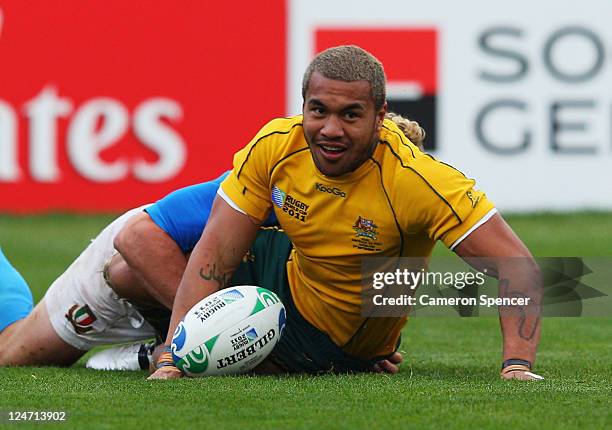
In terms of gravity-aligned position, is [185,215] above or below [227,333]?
above

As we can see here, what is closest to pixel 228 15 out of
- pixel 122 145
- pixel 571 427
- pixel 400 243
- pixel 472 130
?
pixel 122 145

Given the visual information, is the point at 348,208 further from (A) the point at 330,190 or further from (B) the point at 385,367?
(B) the point at 385,367

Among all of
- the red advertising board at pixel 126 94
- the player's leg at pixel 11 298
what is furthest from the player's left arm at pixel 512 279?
the red advertising board at pixel 126 94

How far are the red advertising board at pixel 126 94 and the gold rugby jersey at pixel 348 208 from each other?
27.7 feet

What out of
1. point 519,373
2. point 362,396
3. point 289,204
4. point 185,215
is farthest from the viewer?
point 185,215

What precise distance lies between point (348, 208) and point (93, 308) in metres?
1.85

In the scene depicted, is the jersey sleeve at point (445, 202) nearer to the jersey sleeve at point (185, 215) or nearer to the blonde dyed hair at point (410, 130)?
the blonde dyed hair at point (410, 130)

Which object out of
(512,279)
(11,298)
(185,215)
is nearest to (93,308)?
(11,298)

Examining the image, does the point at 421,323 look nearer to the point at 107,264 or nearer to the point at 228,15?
the point at 107,264

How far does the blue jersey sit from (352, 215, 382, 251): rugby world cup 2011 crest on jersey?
2.40 feet

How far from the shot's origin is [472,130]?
14648mm

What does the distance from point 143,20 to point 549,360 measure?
8954 mm

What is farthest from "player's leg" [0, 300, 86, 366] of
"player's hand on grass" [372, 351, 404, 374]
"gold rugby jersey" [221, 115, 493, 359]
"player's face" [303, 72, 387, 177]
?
"player's face" [303, 72, 387, 177]

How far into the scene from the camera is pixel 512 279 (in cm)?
573
